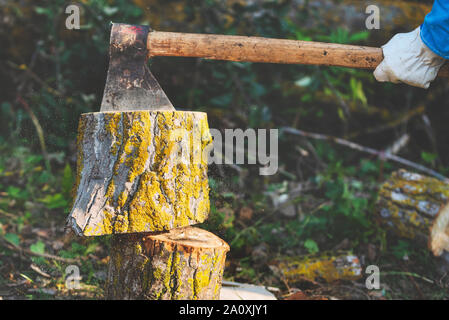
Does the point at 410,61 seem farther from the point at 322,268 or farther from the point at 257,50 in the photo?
the point at 322,268

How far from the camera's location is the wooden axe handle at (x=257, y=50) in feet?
6.33

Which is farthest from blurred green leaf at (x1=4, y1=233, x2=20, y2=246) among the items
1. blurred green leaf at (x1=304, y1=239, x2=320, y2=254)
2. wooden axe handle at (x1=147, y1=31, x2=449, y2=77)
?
blurred green leaf at (x1=304, y1=239, x2=320, y2=254)

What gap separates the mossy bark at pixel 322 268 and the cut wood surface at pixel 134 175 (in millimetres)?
922

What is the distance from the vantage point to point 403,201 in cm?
251

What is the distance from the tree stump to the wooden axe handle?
36.2 inches

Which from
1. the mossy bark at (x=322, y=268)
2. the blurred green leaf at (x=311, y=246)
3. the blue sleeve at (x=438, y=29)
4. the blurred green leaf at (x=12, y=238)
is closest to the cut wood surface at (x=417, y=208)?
the mossy bark at (x=322, y=268)

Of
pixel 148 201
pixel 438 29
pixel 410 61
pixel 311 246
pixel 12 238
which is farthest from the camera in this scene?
pixel 311 246

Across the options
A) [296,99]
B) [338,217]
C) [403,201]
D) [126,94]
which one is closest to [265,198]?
[338,217]

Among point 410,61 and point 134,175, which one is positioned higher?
point 410,61

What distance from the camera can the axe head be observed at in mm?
1847

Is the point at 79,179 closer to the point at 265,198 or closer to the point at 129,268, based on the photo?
the point at 129,268

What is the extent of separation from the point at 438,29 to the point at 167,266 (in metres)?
1.63

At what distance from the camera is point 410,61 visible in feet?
6.31

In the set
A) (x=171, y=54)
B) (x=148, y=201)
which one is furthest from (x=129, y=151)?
(x=171, y=54)
